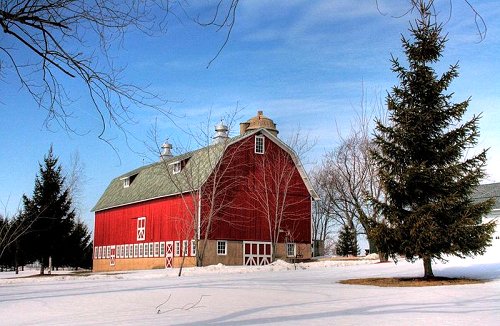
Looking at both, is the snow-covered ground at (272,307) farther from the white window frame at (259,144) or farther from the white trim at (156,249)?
the white trim at (156,249)

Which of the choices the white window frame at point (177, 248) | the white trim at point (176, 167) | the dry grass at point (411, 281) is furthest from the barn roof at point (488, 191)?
the dry grass at point (411, 281)

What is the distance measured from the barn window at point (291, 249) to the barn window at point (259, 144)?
6425 mm

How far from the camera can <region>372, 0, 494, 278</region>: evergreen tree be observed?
1759 centimetres

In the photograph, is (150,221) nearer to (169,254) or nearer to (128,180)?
(169,254)

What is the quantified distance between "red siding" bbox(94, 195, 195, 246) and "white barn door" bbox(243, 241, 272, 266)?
3663 millimetres

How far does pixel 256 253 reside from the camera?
35531 millimetres

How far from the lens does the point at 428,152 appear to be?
1850 centimetres

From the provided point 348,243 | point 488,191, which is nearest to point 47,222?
point 348,243

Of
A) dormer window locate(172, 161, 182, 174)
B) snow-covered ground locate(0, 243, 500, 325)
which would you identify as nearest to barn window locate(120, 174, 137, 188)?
dormer window locate(172, 161, 182, 174)

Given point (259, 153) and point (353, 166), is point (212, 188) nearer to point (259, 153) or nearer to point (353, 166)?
point (259, 153)

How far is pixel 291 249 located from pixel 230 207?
5334 mm

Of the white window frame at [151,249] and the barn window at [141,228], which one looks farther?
the barn window at [141,228]

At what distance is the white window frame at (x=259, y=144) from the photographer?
3616 cm

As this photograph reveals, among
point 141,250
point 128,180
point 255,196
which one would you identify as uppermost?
point 128,180
